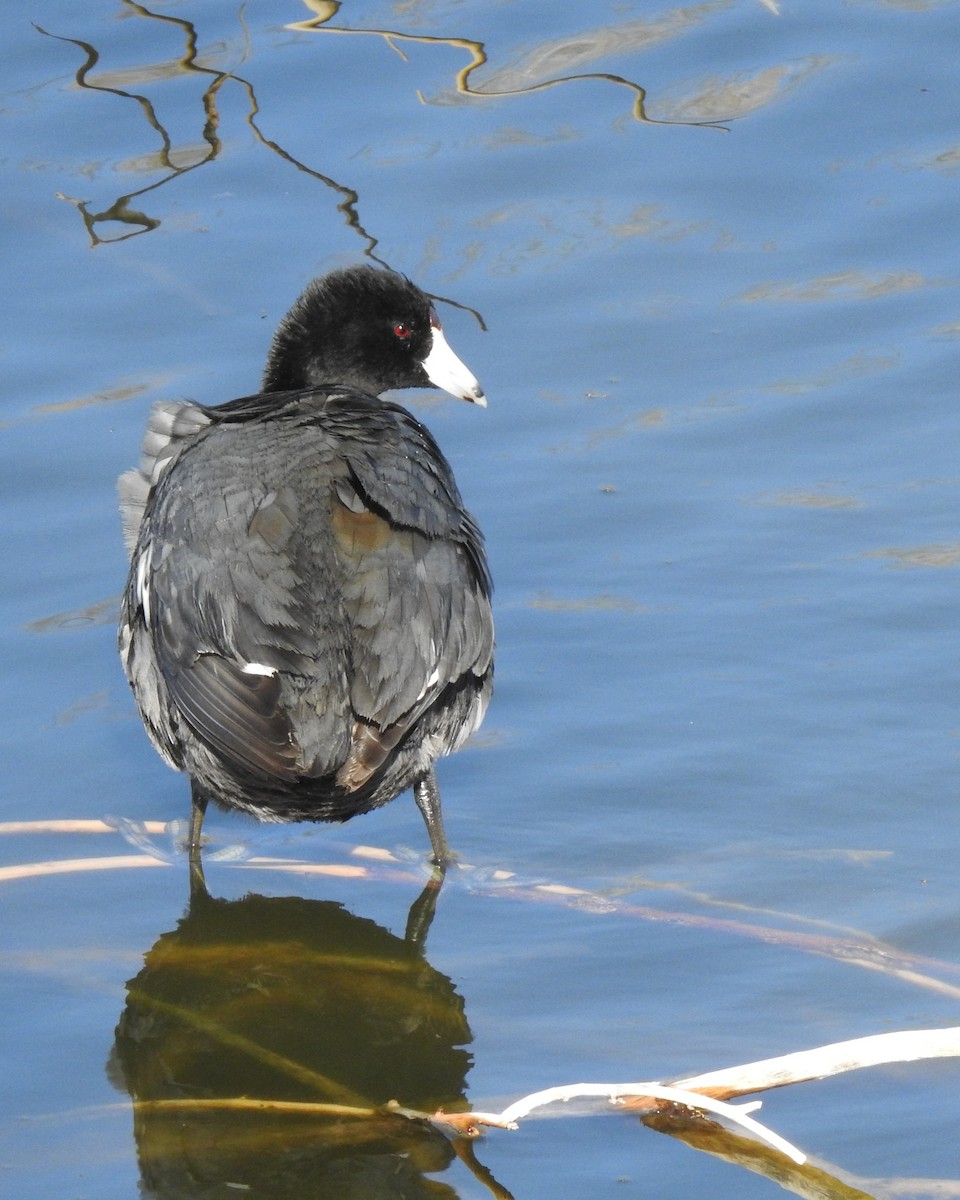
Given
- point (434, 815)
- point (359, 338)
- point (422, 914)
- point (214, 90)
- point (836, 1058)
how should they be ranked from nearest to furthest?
point (836, 1058)
point (422, 914)
point (434, 815)
point (359, 338)
point (214, 90)

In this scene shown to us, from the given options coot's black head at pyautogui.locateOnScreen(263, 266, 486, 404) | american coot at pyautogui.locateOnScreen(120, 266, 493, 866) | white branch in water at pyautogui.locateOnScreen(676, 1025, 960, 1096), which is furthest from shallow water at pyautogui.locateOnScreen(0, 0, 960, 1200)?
coot's black head at pyautogui.locateOnScreen(263, 266, 486, 404)

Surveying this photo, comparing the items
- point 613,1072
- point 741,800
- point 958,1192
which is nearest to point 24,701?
point 741,800

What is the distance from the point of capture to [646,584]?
16.9ft

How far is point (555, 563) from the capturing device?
531 cm

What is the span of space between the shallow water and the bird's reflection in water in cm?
1

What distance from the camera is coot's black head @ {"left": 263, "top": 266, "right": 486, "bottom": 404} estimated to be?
5.22 metres

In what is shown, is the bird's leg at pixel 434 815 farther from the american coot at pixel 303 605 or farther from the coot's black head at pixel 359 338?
the coot's black head at pixel 359 338

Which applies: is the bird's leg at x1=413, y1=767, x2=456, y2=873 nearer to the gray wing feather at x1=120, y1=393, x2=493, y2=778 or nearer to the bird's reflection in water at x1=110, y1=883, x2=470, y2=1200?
the bird's reflection in water at x1=110, y1=883, x2=470, y2=1200

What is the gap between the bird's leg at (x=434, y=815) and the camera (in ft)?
14.1

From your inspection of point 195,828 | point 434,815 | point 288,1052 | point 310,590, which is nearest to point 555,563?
point 434,815

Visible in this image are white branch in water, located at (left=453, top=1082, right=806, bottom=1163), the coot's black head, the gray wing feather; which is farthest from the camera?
the coot's black head

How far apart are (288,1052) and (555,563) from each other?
2.06 m

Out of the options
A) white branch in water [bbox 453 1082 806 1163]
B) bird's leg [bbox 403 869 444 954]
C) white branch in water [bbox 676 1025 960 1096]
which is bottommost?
bird's leg [bbox 403 869 444 954]

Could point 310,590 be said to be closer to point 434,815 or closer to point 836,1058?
point 434,815
